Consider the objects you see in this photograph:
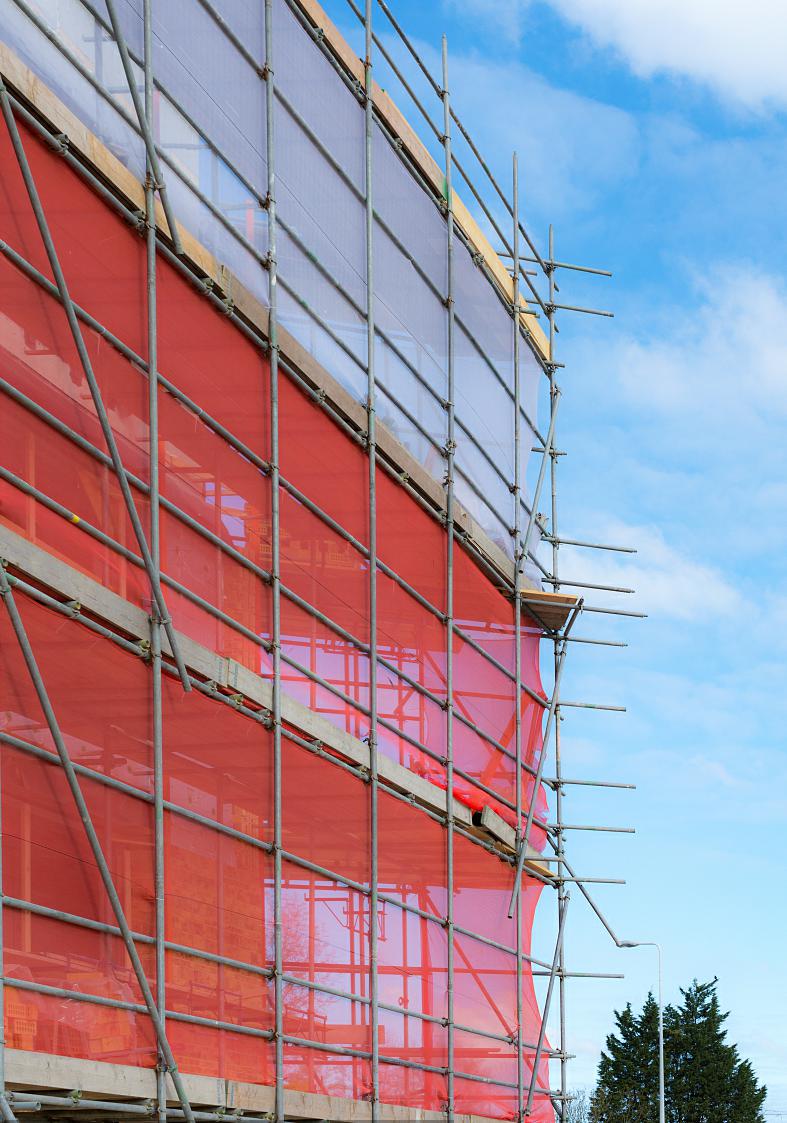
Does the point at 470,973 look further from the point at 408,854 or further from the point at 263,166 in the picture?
the point at 263,166

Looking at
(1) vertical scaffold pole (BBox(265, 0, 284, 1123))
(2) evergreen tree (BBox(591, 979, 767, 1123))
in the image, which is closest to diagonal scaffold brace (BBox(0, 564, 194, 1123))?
(1) vertical scaffold pole (BBox(265, 0, 284, 1123))

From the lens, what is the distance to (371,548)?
1338 centimetres

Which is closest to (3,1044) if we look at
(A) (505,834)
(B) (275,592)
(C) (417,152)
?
(B) (275,592)

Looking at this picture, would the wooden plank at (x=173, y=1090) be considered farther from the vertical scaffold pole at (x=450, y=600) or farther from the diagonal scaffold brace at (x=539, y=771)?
the diagonal scaffold brace at (x=539, y=771)

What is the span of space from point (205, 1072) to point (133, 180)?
5058 millimetres

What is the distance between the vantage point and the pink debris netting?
8797 mm

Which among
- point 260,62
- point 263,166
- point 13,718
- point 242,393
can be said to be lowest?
point 13,718

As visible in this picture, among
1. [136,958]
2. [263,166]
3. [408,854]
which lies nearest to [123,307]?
[263,166]

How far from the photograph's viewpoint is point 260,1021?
1075 centimetres

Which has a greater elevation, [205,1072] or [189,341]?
[189,341]

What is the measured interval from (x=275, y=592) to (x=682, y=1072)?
53.1 metres

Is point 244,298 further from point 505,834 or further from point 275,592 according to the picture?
point 505,834

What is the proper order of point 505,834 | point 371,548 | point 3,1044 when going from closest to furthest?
1. point 3,1044
2. point 371,548
3. point 505,834

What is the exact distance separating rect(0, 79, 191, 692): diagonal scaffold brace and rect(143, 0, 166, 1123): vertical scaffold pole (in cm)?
8
